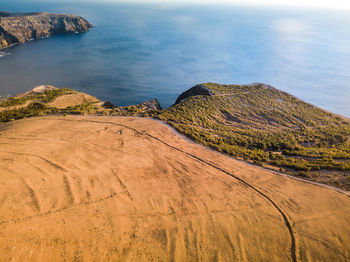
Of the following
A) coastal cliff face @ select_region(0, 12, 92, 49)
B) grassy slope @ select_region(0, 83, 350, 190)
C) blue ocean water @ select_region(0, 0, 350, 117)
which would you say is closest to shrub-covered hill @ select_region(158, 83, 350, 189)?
grassy slope @ select_region(0, 83, 350, 190)

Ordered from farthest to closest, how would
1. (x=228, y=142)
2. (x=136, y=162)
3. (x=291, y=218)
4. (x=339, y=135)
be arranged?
(x=339, y=135)
(x=228, y=142)
(x=136, y=162)
(x=291, y=218)

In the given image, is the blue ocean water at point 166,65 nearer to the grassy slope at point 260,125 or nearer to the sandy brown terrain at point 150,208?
the grassy slope at point 260,125

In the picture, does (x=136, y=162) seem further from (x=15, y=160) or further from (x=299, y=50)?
(x=299, y=50)

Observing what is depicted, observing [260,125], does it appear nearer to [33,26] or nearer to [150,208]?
[150,208]

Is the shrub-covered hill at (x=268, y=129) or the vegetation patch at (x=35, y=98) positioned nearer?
the shrub-covered hill at (x=268, y=129)

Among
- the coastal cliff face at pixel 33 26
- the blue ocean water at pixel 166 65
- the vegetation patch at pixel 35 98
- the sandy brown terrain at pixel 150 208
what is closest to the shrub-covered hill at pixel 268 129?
the sandy brown terrain at pixel 150 208

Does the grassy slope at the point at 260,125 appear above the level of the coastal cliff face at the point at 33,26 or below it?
below

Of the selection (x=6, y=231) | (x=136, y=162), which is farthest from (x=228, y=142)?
Result: (x=6, y=231)
